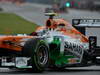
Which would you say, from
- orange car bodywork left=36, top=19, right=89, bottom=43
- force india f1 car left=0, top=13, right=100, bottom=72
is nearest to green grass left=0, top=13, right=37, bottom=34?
orange car bodywork left=36, top=19, right=89, bottom=43

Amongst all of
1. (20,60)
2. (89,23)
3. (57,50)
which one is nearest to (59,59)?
(57,50)

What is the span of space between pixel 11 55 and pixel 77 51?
2026 millimetres

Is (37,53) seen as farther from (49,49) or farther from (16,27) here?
(16,27)

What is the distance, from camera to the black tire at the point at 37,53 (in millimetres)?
14234

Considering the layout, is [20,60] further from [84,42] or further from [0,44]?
[84,42]

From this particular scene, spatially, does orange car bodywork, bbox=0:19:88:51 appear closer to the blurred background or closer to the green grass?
the blurred background

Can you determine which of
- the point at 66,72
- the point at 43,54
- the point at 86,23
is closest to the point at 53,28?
the point at 43,54

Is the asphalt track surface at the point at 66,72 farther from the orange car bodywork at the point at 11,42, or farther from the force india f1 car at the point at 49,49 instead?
the orange car bodywork at the point at 11,42

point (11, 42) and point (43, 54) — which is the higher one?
point (11, 42)

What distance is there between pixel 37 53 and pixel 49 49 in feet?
2.25

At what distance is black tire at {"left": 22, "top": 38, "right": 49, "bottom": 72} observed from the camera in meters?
14.2

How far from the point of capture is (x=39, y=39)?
14.5 metres

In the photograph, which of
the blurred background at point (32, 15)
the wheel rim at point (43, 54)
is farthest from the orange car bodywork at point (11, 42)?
the blurred background at point (32, 15)

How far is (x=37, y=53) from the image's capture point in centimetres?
1441
